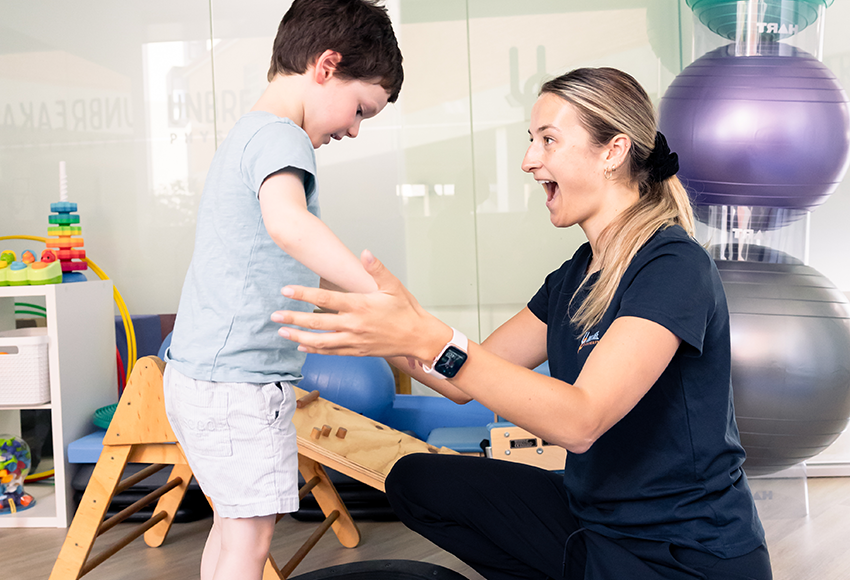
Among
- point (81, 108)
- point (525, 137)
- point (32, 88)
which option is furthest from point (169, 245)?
point (525, 137)

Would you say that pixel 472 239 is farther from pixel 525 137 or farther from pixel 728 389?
pixel 728 389

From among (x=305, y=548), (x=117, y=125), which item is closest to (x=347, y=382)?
(x=305, y=548)

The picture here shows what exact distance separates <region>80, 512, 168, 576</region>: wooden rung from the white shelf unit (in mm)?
451

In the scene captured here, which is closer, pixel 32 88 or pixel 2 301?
pixel 2 301

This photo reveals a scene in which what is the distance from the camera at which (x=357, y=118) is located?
4.32 ft

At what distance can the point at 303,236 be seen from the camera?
103 cm

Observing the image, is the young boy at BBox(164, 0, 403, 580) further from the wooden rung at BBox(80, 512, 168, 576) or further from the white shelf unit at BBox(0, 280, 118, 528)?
the white shelf unit at BBox(0, 280, 118, 528)

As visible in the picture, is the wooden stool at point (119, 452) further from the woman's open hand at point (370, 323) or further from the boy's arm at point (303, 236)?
the woman's open hand at point (370, 323)

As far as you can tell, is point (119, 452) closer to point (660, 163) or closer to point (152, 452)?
point (152, 452)

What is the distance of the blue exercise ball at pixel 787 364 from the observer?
1981mm

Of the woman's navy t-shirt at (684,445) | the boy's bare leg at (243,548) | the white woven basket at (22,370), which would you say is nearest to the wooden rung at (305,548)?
the boy's bare leg at (243,548)

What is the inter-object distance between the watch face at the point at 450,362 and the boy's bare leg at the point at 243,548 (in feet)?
1.85

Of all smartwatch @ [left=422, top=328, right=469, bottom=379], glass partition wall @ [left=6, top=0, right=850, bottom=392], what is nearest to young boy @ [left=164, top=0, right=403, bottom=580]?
smartwatch @ [left=422, top=328, right=469, bottom=379]

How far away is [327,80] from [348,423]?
1.03 meters
